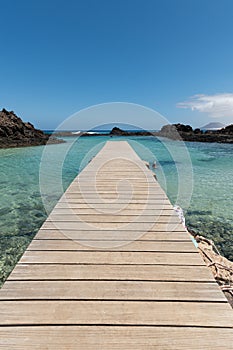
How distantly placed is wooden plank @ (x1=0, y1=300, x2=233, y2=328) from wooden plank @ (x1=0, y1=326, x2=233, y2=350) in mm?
34

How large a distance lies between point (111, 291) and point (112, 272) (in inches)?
7.9

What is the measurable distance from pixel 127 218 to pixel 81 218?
0.58m

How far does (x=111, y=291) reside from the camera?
4.81 feet

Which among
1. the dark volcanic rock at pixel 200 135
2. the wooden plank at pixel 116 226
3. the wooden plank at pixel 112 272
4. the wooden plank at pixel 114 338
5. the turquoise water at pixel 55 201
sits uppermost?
the dark volcanic rock at pixel 200 135

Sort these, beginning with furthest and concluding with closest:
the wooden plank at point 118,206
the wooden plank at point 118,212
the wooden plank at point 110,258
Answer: the wooden plank at point 118,206 < the wooden plank at point 118,212 < the wooden plank at point 110,258

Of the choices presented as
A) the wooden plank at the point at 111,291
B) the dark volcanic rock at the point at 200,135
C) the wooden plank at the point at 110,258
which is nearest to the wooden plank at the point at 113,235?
the wooden plank at the point at 110,258

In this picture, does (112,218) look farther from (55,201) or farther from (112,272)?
(55,201)

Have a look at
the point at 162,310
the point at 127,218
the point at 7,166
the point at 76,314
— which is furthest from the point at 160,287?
the point at 7,166

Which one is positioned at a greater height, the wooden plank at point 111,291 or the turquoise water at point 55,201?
the wooden plank at point 111,291

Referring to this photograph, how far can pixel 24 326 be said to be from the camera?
47.2 inches

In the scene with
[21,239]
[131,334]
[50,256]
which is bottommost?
[21,239]

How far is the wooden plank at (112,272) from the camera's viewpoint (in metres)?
1.58

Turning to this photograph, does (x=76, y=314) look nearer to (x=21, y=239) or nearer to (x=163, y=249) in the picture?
(x=163, y=249)

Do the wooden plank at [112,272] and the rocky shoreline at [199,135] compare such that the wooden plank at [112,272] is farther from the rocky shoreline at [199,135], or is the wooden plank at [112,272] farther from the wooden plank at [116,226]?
the rocky shoreline at [199,135]
